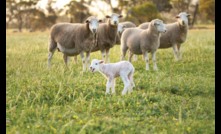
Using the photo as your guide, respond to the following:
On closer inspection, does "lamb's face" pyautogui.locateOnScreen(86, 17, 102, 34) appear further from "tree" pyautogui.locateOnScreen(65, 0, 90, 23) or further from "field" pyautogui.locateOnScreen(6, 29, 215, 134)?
"tree" pyautogui.locateOnScreen(65, 0, 90, 23)

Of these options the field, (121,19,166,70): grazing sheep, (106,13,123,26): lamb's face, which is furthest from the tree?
the field

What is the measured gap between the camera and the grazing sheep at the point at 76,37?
10095mm

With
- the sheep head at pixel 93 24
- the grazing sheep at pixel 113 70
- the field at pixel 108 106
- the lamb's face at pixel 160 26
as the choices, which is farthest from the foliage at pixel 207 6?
the grazing sheep at pixel 113 70

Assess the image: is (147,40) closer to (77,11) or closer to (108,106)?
(108,106)

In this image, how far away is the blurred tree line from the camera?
79.8 ft

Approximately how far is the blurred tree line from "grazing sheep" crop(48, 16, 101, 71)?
12.2 metres

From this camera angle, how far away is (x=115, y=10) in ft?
78.3

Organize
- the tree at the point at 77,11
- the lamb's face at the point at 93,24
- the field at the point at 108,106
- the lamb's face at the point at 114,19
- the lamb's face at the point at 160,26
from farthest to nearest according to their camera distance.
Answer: the tree at the point at 77,11
the lamb's face at the point at 114,19
the lamb's face at the point at 160,26
the lamb's face at the point at 93,24
the field at the point at 108,106

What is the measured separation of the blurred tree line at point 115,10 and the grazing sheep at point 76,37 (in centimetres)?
1223

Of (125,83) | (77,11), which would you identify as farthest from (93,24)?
(77,11)

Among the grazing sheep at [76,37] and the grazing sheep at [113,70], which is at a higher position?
the grazing sheep at [76,37]

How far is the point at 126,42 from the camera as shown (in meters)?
11.6

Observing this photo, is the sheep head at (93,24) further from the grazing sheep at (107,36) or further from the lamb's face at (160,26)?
the grazing sheep at (107,36)
